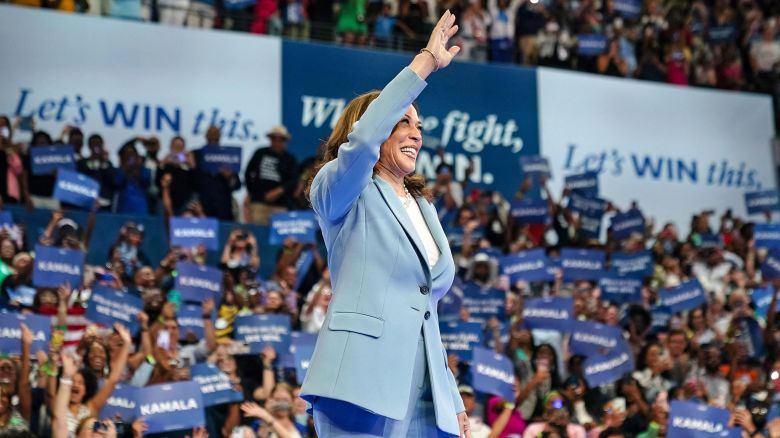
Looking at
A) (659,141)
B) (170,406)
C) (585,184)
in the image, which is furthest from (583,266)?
(170,406)

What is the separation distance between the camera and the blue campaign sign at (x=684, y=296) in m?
9.55

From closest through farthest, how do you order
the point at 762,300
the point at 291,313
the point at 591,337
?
the point at 291,313 < the point at 591,337 < the point at 762,300

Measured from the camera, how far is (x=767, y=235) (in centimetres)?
1062

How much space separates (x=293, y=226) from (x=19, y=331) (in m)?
2.62

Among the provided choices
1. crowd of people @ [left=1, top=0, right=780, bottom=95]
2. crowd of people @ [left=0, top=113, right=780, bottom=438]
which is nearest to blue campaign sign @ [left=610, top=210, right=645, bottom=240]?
crowd of people @ [left=0, top=113, right=780, bottom=438]

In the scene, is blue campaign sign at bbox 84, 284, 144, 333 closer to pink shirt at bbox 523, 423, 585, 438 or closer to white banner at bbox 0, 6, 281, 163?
pink shirt at bbox 523, 423, 585, 438

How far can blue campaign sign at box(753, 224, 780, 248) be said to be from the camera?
10.6m

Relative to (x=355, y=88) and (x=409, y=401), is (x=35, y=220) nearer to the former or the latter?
(x=355, y=88)

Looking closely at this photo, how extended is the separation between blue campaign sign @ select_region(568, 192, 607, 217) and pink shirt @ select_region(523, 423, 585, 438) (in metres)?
4.03

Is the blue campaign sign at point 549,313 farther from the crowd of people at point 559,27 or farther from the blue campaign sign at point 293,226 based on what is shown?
the crowd of people at point 559,27

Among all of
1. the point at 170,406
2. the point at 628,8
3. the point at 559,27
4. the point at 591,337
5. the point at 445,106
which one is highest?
the point at 628,8

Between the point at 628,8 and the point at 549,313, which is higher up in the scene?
the point at 628,8

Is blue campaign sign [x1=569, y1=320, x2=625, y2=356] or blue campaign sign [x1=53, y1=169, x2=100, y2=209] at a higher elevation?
blue campaign sign [x1=53, y1=169, x2=100, y2=209]

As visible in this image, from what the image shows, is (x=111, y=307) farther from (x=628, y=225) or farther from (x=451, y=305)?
(x=628, y=225)
